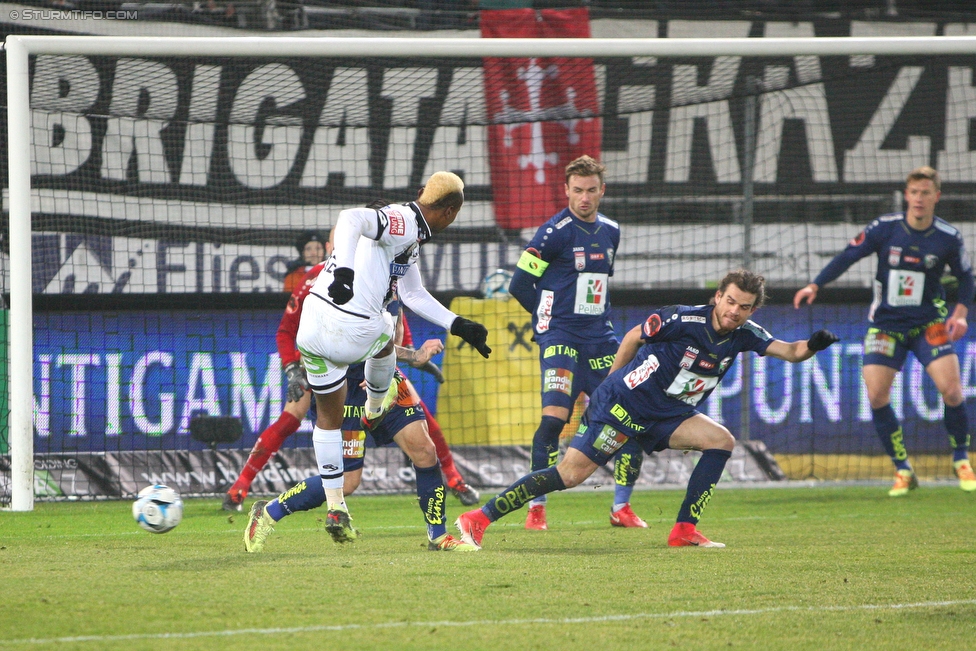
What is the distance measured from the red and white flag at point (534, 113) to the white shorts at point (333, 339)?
269 inches

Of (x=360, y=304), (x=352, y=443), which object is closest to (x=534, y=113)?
(x=352, y=443)

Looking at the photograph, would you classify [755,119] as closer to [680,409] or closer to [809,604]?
[680,409]

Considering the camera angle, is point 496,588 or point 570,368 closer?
point 496,588

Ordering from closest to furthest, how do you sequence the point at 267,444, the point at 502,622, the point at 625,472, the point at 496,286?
the point at 502,622 → the point at 625,472 → the point at 267,444 → the point at 496,286

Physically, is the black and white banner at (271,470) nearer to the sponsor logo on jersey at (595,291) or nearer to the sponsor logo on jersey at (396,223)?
the sponsor logo on jersey at (595,291)

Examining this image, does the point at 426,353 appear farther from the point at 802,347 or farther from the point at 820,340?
the point at 820,340

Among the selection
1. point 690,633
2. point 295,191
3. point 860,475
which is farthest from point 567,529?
point 295,191

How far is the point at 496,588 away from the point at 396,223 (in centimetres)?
178

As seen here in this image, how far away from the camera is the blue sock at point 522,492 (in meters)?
5.57

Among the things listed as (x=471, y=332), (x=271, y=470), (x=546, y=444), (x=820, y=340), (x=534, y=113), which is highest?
(x=534, y=113)

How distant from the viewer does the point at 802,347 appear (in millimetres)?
5719

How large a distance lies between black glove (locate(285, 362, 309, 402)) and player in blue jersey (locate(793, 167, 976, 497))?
419cm

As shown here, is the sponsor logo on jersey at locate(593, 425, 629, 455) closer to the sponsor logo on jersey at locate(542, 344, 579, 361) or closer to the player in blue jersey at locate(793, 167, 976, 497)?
the sponsor logo on jersey at locate(542, 344, 579, 361)

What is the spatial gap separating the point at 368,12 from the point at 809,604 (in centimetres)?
966
